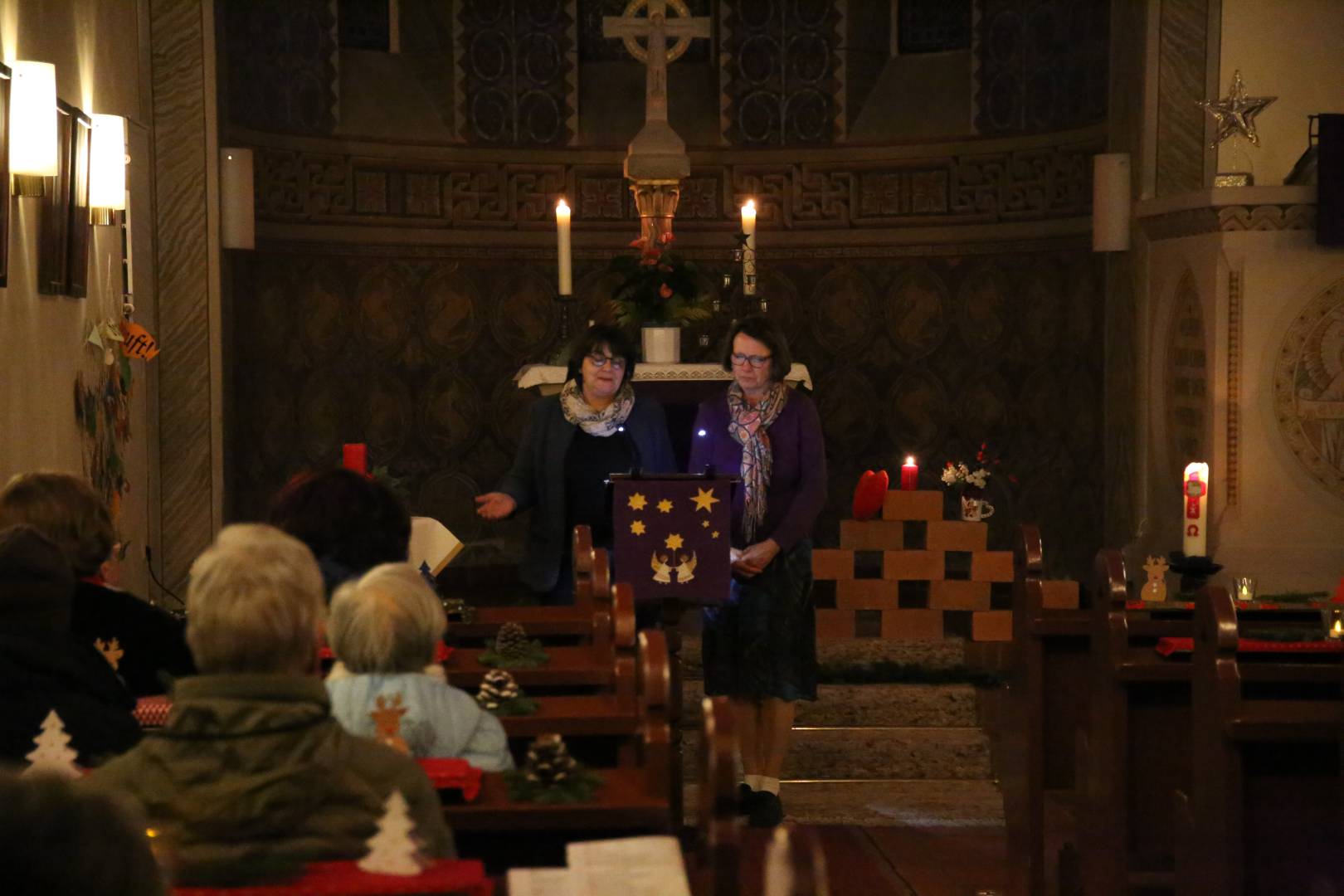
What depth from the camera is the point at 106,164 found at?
534cm

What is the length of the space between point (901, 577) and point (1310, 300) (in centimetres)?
193

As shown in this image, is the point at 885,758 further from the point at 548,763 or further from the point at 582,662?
the point at 548,763

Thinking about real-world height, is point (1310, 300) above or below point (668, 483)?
above

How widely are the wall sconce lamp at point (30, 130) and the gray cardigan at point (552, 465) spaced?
4.94ft

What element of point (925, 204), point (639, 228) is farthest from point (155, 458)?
point (925, 204)

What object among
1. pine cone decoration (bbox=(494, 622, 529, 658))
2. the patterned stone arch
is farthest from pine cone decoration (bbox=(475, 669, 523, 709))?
the patterned stone arch

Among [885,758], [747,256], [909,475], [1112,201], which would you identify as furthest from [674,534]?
[1112,201]

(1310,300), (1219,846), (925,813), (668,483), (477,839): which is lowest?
(925,813)

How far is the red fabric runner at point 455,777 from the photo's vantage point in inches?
99.8

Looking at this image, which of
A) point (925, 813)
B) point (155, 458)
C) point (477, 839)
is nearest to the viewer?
point (477, 839)

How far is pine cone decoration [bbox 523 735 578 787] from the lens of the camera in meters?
2.60

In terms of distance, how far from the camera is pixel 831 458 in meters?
8.89

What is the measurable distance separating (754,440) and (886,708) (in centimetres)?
151

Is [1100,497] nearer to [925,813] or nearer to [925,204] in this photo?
[925,204]
